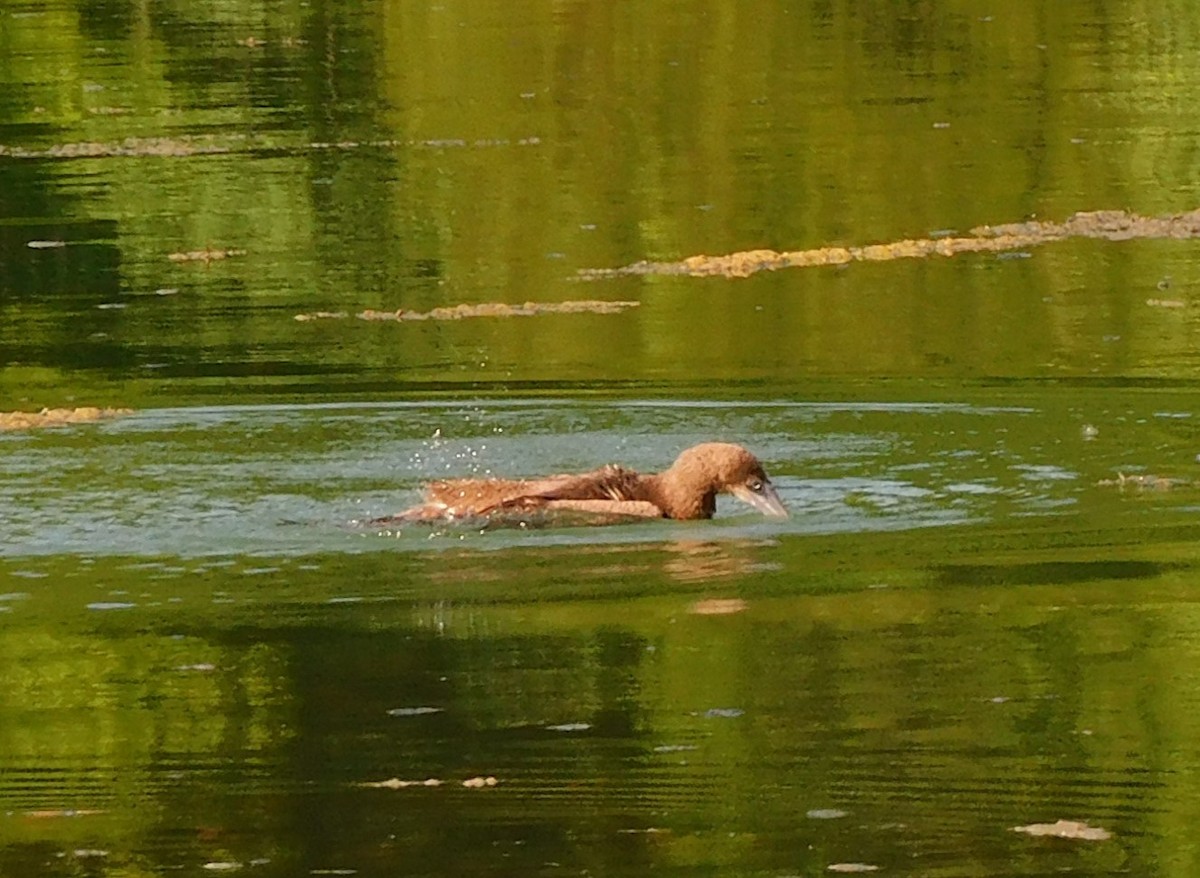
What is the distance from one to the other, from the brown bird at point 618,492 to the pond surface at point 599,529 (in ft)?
0.35

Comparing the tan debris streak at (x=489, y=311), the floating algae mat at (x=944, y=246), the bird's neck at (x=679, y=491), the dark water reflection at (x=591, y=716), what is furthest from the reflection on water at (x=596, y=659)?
the floating algae mat at (x=944, y=246)

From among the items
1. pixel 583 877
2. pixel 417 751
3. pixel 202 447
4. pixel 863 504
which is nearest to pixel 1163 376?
pixel 863 504

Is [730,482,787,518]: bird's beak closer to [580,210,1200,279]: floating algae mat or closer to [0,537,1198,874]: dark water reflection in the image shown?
[0,537,1198,874]: dark water reflection

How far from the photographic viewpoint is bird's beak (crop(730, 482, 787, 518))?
37.6 feet

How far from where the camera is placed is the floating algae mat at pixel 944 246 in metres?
19.1

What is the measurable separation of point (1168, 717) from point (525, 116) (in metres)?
19.9

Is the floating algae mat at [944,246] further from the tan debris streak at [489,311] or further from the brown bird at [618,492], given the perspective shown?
the brown bird at [618,492]

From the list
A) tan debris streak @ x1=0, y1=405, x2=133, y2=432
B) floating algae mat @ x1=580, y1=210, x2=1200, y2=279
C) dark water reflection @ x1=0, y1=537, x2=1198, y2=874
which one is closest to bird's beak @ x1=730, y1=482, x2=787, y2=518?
dark water reflection @ x1=0, y1=537, x2=1198, y2=874

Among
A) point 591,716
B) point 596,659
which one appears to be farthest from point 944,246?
point 591,716

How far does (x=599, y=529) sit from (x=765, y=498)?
610 mm

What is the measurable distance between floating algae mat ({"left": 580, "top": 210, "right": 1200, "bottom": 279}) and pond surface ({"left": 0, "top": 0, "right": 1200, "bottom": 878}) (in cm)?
32

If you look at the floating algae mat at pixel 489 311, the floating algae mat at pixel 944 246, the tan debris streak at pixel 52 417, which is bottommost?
the floating algae mat at pixel 489 311

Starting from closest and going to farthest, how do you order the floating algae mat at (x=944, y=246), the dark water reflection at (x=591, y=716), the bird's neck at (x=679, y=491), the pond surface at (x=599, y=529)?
the dark water reflection at (x=591, y=716), the pond surface at (x=599, y=529), the bird's neck at (x=679, y=491), the floating algae mat at (x=944, y=246)

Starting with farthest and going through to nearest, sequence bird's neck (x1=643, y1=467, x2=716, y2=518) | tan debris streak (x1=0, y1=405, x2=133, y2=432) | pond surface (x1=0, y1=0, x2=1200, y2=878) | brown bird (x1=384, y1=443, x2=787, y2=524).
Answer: tan debris streak (x1=0, y1=405, x2=133, y2=432) → bird's neck (x1=643, y1=467, x2=716, y2=518) → brown bird (x1=384, y1=443, x2=787, y2=524) → pond surface (x1=0, y1=0, x2=1200, y2=878)
